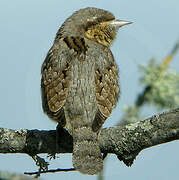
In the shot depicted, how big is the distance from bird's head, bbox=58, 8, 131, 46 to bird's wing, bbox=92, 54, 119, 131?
0.64 meters

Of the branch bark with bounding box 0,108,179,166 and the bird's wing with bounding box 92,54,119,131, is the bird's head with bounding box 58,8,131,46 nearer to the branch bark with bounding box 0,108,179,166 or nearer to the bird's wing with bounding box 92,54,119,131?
the bird's wing with bounding box 92,54,119,131

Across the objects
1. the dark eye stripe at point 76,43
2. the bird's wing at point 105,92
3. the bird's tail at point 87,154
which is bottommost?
the bird's tail at point 87,154

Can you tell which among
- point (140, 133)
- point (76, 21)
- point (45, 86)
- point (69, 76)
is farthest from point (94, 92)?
point (76, 21)

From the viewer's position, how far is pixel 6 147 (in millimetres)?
3445

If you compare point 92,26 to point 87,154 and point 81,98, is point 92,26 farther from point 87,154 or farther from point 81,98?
point 87,154

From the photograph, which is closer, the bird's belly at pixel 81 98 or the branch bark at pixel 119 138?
the branch bark at pixel 119 138

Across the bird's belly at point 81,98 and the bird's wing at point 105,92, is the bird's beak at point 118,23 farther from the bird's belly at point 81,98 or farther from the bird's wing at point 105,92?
the bird's belly at point 81,98

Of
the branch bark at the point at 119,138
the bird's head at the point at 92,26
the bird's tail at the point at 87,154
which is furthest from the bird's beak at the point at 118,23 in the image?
the bird's tail at the point at 87,154

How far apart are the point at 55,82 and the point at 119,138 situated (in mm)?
1027

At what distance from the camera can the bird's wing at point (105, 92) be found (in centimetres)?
368

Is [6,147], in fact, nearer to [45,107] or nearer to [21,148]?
[21,148]

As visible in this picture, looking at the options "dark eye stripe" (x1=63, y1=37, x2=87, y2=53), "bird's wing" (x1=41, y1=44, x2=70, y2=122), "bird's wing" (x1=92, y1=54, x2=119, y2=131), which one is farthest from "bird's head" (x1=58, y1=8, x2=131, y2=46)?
"bird's wing" (x1=92, y1=54, x2=119, y2=131)

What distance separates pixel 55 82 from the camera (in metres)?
3.95

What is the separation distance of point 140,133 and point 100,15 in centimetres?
227
